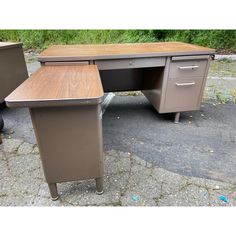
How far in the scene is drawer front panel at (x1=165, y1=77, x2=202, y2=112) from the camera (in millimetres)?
1991

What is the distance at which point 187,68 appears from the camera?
1.92 meters

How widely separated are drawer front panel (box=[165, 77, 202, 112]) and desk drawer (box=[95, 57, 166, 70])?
27 cm

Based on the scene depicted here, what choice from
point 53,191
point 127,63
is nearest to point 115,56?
point 127,63

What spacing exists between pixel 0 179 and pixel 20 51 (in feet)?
5.82

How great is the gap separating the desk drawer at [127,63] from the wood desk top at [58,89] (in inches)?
11.9

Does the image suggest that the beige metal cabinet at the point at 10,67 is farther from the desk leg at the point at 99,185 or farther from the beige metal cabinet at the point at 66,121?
the desk leg at the point at 99,185

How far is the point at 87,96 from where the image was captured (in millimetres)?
1005

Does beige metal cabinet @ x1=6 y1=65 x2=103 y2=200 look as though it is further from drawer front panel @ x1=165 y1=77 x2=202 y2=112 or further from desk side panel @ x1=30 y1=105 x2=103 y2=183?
drawer front panel @ x1=165 y1=77 x2=202 y2=112

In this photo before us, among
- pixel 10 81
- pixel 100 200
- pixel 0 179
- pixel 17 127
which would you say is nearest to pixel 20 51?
pixel 10 81

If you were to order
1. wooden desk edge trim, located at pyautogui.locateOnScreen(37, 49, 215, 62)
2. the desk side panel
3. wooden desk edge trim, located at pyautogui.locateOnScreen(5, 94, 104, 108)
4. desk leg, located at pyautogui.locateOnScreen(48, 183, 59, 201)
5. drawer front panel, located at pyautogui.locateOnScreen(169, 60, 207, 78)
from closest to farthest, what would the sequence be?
wooden desk edge trim, located at pyautogui.locateOnScreen(5, 94, 104, 108)
the desk side panel
desk leg, located at pyautogui.locateOnScreen(48, 183, 59, 201)
wooden desk edge trim, located at pyautogui.locateOnScreen(37, 49, 215, 62)
drawer front panel, located at pyautogui.locateOnScreen(169, 60, 207, 78)

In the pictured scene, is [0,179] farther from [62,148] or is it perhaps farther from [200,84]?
[200,84]

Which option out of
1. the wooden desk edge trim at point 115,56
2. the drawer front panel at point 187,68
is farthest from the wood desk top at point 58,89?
the drawer front panel at point 187,68

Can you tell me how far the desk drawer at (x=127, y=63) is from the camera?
5.82 feet

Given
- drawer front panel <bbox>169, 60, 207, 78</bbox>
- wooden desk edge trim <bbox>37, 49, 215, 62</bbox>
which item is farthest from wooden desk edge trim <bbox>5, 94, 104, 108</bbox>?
drawer front panel <bbox>169, 60, 207, 78</bbox>
